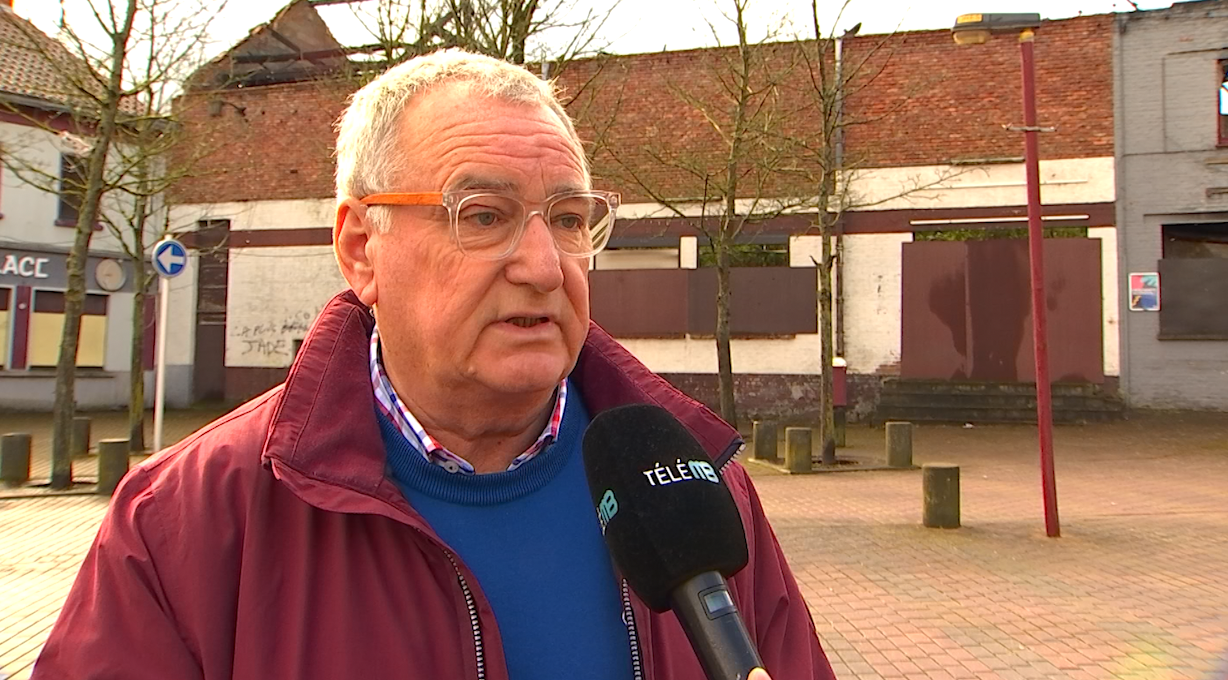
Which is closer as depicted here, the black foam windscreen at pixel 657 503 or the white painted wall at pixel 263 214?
the black foam windscreen at pixel 657 503

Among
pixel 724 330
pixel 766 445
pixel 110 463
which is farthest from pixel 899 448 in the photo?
pixel 110 463

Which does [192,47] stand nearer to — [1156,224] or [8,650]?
[8,650]

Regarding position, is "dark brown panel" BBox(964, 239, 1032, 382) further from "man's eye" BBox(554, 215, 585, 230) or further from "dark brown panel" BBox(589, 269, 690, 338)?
"man's eye" BBox(554, 215, 585, 230)

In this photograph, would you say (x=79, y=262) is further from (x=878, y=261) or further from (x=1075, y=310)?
(x=1075, y=310)

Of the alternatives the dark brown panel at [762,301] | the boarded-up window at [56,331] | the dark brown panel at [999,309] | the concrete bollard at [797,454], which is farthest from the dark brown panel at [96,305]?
the dark brown panel at [999,309]

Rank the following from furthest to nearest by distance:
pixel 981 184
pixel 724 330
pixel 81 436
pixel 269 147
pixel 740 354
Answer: pixel 269 147 < pixel 740 354 < pixel 981 184 < pixel 724 330 < pixel 81 436

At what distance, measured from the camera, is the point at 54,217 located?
2189 cm

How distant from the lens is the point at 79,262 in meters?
11.5

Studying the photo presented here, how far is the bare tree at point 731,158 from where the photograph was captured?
14648 millimetres

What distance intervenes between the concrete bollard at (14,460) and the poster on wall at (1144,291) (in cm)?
1906

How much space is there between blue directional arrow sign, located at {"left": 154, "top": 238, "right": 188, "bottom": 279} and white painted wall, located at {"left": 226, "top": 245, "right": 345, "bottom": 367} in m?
12.0

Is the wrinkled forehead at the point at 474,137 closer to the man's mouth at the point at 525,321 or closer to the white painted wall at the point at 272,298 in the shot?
the man's mouth at the point at 525,321

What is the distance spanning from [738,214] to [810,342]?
3178 mm

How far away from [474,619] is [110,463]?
11.1 metres
